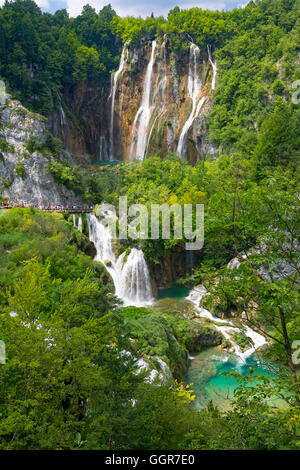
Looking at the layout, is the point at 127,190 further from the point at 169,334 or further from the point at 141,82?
the point at 141,82

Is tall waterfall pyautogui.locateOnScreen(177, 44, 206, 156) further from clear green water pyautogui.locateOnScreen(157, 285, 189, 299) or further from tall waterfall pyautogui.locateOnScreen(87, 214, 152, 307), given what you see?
clear green water pyautogui.locateOnScreen(157, 285, 189, 299)

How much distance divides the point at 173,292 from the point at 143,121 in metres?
24.2

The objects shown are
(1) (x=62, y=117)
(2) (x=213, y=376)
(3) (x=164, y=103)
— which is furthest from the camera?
(3) (x=164, y=103)

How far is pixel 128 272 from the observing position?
2312cm

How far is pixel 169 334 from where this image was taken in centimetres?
1438

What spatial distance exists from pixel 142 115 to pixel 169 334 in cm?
3183

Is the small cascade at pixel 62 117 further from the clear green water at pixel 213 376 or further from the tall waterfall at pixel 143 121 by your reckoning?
the clear green water at pixel 213 376

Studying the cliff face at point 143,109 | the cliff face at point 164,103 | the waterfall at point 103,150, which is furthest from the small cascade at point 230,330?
the waterfall at point 103,150

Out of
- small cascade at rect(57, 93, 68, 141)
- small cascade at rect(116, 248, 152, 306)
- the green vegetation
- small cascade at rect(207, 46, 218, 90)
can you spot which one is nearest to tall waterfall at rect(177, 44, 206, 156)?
small cascade at rect(207, 46, 218, 90)

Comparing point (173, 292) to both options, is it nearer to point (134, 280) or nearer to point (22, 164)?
point (134, 280)

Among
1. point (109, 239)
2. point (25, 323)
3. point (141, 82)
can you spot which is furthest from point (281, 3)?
point (25, 323)

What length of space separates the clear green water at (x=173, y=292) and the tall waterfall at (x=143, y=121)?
19.5 metres

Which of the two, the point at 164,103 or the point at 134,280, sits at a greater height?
the point at 164,103

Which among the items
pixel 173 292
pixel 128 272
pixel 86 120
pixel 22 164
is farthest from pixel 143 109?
pixel 173 292
